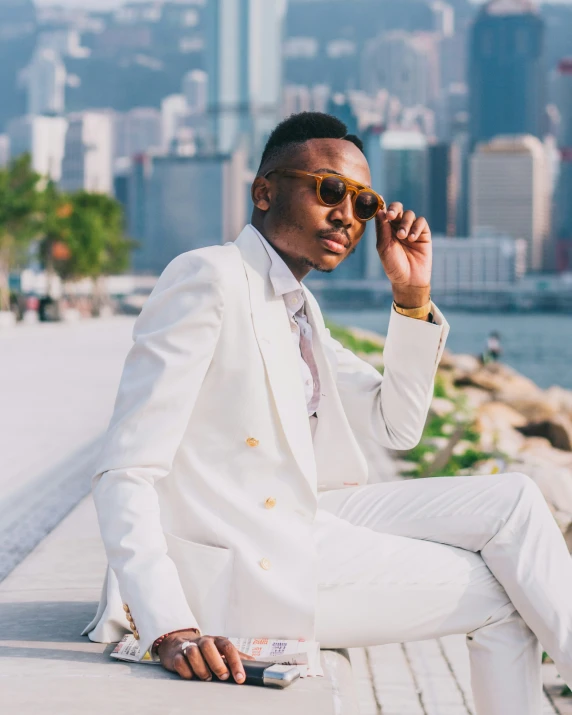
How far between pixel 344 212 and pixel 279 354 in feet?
1.19

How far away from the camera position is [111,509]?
2.50 meters

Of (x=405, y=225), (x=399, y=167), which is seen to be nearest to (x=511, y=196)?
(x=399, y=167)

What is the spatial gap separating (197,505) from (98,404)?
10.4 m

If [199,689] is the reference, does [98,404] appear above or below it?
below

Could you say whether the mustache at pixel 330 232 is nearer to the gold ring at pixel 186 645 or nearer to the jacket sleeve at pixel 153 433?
the jacket sleeve at pixel 153 433

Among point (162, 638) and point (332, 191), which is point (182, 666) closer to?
point (162, 638)

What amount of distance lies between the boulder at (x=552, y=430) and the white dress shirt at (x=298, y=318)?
10.5m

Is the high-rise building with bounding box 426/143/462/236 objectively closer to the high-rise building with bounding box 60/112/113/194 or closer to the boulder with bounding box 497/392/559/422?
the high-rise building with bounding box 60/112/113/194

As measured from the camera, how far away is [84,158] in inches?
7539

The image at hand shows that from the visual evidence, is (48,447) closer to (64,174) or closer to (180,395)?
(180,395)

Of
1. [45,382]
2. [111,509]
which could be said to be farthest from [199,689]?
[45,382]

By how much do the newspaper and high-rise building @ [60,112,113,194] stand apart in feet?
611

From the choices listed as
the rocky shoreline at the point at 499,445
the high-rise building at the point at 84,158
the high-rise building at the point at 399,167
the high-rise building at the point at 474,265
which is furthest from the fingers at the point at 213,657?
the high-rise building at the point at 84,158

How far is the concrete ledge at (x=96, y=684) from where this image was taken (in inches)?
92.0
